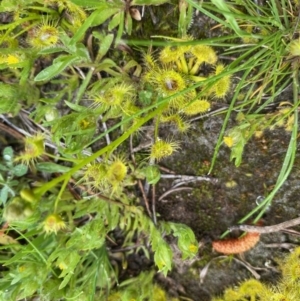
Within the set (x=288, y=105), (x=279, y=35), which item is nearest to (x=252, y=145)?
(x=288, y=105)

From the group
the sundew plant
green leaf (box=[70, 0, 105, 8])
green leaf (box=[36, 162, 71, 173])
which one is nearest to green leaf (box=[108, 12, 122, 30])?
the sundew plant

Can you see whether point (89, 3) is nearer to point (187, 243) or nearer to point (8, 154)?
point (8, 154)

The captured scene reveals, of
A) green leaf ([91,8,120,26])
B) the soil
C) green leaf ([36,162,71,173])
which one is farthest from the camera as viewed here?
green leaf ([36,162,71,173])

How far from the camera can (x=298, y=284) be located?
5.84ft

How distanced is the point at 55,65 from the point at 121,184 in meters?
0.59

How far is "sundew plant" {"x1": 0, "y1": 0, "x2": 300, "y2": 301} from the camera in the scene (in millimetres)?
1656

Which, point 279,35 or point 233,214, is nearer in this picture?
point 279,35

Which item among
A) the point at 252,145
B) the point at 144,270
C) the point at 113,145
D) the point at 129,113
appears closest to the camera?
the point at 113,145

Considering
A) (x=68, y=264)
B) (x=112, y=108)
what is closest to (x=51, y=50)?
(x=112, y=108)

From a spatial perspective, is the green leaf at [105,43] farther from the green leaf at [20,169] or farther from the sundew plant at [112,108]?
the green leaf at [20,169]

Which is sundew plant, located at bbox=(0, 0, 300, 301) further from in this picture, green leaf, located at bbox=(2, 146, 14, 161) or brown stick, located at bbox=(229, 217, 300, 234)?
brown stick, located at bbox=(229, 217, 300, 234)

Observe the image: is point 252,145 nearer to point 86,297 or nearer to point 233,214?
point 233,214

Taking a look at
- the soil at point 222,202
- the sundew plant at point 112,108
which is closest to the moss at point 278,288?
the soil at point 222,202

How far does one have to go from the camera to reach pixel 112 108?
1747 millimetres
